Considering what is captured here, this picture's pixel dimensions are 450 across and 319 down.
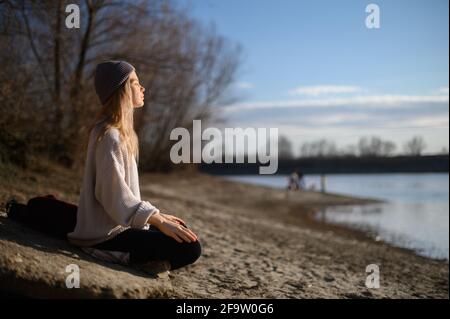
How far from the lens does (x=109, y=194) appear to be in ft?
10.3

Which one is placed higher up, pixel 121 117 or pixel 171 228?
pixel 121 117

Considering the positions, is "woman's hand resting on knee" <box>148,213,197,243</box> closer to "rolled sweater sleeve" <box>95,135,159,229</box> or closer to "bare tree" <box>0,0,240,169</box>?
"rolled sweater sleeve" <box>95,135,159,229</box>

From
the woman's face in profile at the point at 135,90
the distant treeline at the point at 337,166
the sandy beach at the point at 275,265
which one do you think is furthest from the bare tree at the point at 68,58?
the distant treeline at the point at 337,166

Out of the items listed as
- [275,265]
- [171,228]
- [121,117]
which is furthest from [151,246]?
[275,265]

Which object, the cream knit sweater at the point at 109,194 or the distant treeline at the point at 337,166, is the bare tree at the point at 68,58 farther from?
the distant treeline at the point at 337,166

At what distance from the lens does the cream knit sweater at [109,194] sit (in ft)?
10.3

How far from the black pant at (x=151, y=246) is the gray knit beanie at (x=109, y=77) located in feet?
3.13

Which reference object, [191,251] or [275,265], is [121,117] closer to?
[191,251]

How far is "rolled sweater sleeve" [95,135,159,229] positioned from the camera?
10.2ft

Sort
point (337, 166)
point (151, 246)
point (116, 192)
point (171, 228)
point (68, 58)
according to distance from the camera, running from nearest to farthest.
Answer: point (116, 192) < point (171, 228) < point (151, 246) < point (68, 58) < point (337, 166)

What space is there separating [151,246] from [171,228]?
255 mm

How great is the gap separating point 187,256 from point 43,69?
8.33 meters

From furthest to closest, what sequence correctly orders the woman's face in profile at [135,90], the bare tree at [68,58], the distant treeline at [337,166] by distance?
the distant treeline at [337,166] → the bare tree at [68,58] → the woman's face in profile at [135,90]

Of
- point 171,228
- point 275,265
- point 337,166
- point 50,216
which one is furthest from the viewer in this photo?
point 337,166
